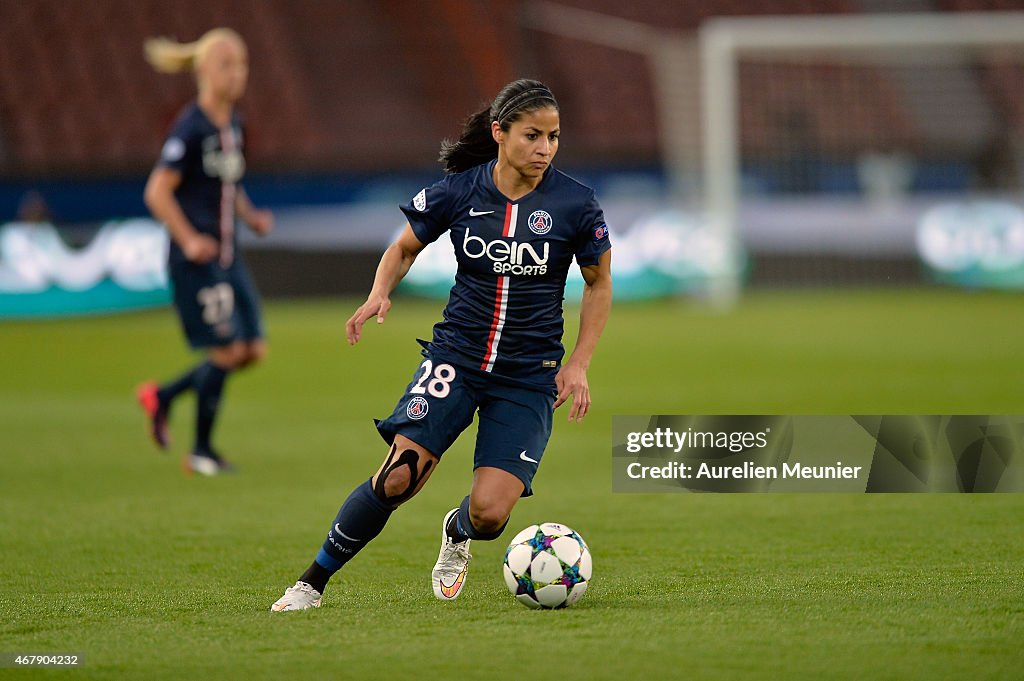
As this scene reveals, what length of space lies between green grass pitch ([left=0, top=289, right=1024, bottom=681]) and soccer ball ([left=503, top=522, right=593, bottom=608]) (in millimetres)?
62

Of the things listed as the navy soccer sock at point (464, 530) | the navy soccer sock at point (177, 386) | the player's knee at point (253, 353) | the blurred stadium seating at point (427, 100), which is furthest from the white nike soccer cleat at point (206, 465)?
the blurred stadium seating at point (427, 100)

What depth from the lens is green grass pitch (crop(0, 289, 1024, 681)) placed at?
4.12 m

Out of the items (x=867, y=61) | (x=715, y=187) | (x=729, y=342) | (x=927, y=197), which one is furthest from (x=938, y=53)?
(x=729, y=342)

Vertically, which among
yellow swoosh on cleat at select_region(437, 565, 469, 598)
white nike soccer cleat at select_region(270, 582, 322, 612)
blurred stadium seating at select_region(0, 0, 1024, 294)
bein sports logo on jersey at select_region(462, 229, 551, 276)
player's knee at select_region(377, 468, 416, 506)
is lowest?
white nike soccer cleat at select_region(270, 582, 322, 612)

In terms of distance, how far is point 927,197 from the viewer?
842 inches

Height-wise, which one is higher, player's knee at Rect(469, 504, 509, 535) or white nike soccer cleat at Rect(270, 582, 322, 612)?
player's knee at Rect(469, 504, 509, 535)

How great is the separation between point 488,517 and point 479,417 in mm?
334

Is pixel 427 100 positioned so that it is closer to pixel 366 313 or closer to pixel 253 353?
pixel 253 353

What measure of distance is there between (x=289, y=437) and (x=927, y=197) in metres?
14.1

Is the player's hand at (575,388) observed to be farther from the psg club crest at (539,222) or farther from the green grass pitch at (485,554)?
the green grass pitch at (485,554)

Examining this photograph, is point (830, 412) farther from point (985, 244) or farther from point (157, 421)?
point (985, 244)

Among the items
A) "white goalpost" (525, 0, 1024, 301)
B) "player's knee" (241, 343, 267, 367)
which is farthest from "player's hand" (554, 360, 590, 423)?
"white goalpost" (525, 0, 1024, 301)

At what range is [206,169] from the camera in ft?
27.4

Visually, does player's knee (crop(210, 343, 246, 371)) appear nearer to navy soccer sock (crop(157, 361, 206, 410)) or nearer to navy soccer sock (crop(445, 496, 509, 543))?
navy soccer sock (crop(157, 361, 206, 410))
